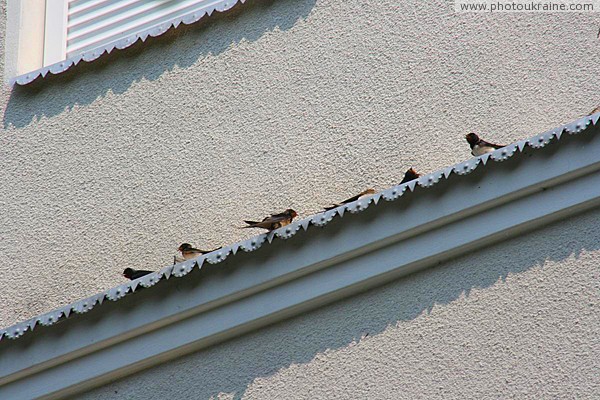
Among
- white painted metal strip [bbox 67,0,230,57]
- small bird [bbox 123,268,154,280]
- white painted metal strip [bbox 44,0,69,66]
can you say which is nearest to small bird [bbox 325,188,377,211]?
small bird [bbox 123,268,154,280]

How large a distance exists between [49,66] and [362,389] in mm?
2817

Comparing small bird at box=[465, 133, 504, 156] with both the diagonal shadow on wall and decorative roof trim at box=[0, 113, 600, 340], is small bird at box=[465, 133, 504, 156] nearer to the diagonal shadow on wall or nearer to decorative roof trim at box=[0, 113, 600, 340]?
decorative roof trim at box=[0, 113, 600, 340]

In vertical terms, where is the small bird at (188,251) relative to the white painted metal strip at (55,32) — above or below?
below

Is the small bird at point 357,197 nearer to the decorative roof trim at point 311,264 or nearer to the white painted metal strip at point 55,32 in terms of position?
the decorative roof trim at point 311,264

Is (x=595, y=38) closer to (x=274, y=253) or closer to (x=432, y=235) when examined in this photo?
(x=432, y=235)

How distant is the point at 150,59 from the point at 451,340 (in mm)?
2522

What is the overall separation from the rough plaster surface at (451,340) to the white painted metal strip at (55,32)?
99.5 inches

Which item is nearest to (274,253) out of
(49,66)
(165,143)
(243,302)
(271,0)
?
(243,302)

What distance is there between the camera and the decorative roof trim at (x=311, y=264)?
5.17 m

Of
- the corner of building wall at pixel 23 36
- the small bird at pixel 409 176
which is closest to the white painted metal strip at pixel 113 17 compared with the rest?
the corner of building wall at pixel 23 36

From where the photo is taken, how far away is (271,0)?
654cm

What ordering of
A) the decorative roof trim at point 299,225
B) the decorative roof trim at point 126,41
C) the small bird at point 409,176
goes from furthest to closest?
the decorative roof trim at point 126,41
the small bird at point 409,176
the decorative roof trim at point 299,225

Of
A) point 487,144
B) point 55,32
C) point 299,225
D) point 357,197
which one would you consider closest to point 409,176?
point 357,197

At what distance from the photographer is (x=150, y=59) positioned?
21.9 feet
